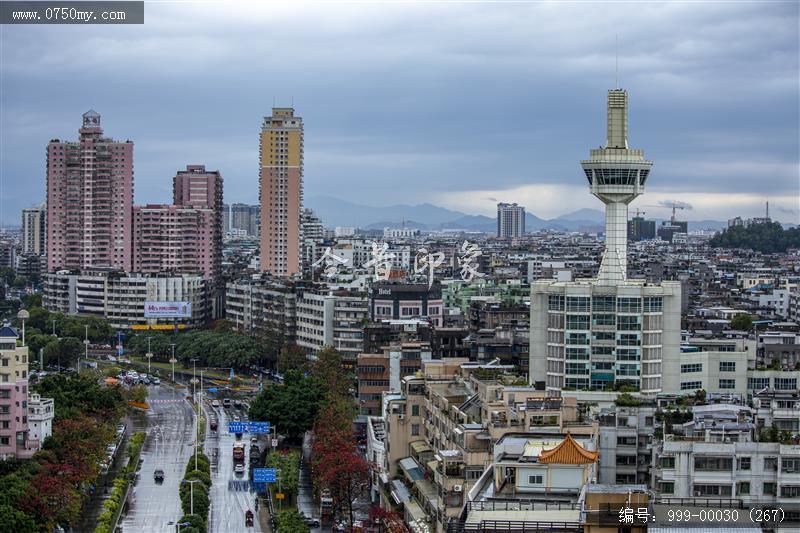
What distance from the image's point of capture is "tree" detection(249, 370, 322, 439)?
91750 mm

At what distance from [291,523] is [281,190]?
117 metres

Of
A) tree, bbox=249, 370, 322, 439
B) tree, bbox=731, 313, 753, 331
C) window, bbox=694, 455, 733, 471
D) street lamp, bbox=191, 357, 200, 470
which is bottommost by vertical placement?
street lamp, bbox=191, 357, 200, 470

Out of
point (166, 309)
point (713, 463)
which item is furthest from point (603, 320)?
point (166, 309)

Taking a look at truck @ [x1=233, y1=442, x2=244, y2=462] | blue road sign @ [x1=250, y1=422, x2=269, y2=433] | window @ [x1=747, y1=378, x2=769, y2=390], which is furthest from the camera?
blue road sign @ [x1=250, y1=422, x2=269, y2=433]

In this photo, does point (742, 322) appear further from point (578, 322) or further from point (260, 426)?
point (260, 426)

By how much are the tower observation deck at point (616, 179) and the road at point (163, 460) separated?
24284mm

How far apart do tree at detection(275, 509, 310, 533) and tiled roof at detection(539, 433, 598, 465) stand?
19.7m

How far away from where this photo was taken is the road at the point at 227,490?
7231cm

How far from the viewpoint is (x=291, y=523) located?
67.0 m

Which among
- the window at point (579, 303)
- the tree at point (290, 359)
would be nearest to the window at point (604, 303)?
the window at point (579, 303)

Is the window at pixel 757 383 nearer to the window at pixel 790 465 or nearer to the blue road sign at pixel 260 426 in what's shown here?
the blue road sign at pixel 260 426

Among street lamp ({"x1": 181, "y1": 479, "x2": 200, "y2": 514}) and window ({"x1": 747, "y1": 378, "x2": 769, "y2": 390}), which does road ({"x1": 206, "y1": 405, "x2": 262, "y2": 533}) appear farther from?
window ({"x1": 747, "y1": 378, "x2": 769, "y2": 390})

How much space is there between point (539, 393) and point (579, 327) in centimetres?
1579

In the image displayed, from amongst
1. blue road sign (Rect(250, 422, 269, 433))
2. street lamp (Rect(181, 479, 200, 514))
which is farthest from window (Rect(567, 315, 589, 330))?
blue road sign (Rect(250, 422, 269, 433))
